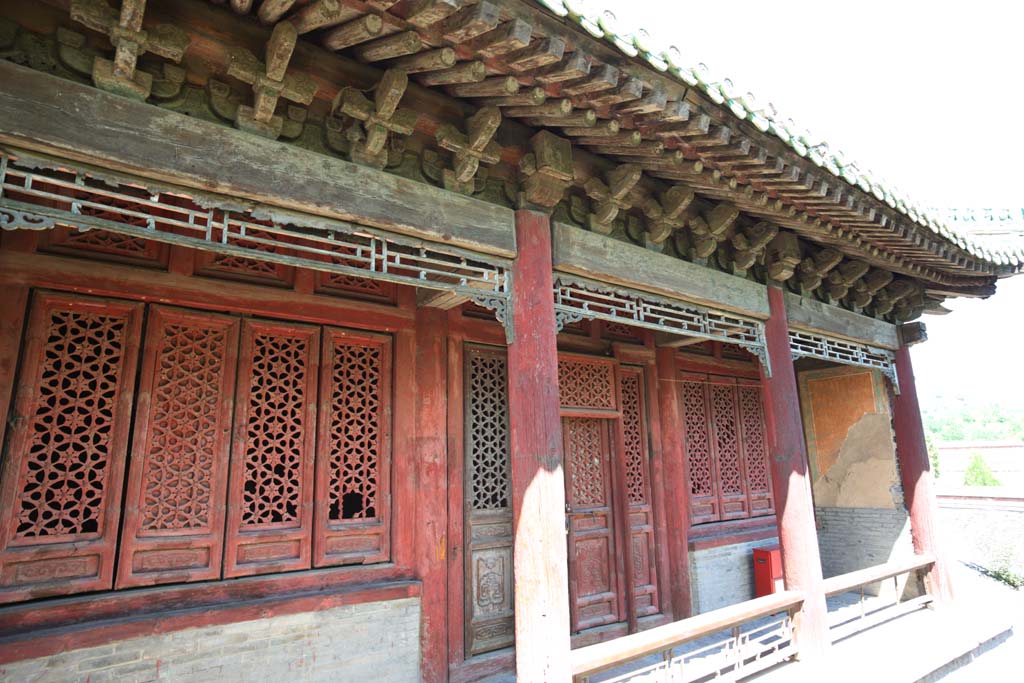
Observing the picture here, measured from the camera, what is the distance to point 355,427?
4.43 m

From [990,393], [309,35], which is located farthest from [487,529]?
[990,393]

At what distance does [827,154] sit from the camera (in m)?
4.09

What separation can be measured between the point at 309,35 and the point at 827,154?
338 cm

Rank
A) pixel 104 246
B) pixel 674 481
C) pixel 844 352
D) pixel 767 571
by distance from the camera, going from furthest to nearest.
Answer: pixel 767 571
pixel 674 481
pixel 844 352
pixel 104 246

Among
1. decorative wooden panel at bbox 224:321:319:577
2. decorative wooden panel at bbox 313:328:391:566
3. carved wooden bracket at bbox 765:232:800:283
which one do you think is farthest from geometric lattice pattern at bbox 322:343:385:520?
carved wooden bracket at bbox 765:232:800:283

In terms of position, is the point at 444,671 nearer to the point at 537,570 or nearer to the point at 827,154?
the point at 537,570

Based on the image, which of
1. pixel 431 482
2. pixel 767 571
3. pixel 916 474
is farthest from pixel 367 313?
pixel 916 474

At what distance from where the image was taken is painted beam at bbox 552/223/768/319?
391cm

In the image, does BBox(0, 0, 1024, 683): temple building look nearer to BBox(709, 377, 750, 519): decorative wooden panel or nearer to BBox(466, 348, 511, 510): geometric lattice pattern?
BBox(466, 348, 511, 510): geometric lattice pattern

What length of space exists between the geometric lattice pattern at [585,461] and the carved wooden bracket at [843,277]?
2800 millimetres

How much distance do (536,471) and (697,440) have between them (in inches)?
164

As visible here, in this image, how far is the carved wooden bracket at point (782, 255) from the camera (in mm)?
5309

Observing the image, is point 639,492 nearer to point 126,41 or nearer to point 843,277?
point 843,277

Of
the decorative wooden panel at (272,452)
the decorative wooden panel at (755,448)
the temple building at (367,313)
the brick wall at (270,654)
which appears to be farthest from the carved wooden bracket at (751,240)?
the brick wall at (270,654)
